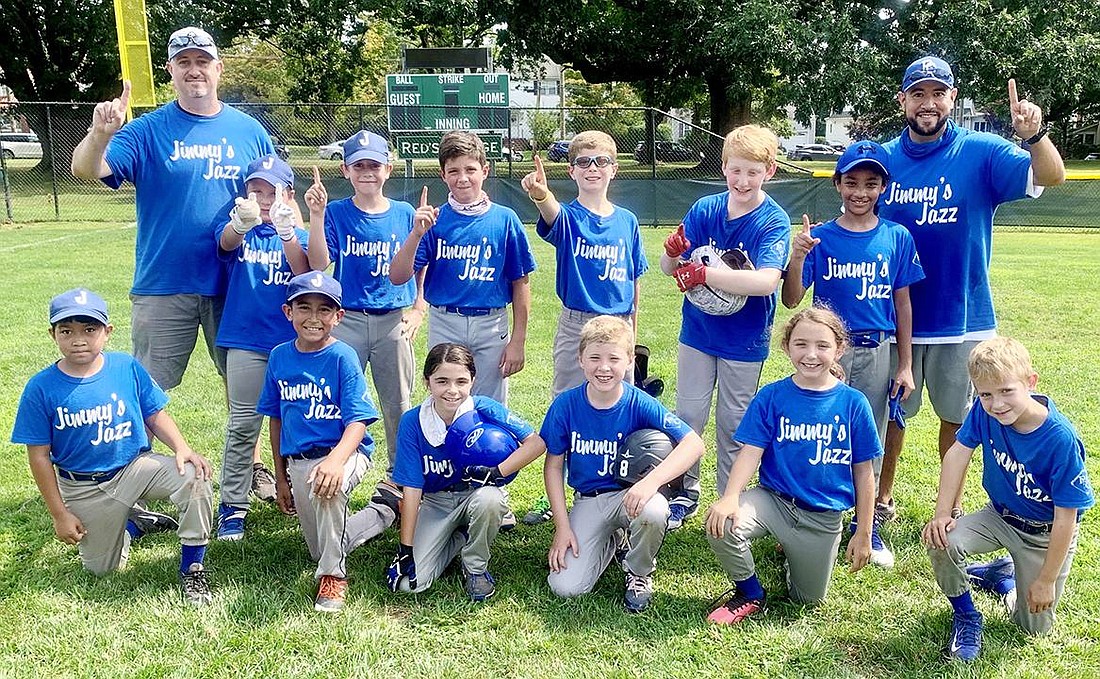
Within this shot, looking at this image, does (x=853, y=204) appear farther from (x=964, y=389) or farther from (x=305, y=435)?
(x=305, y=435)

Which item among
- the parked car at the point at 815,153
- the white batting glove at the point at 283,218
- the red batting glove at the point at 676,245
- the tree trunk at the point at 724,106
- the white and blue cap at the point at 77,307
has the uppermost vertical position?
the tree trunk at the point at 724,106

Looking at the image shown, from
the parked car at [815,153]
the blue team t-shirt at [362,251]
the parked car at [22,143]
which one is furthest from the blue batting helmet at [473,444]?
the parked car at [815,153]

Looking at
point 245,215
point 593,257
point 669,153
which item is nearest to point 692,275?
point 593,257

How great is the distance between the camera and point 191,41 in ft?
12.2

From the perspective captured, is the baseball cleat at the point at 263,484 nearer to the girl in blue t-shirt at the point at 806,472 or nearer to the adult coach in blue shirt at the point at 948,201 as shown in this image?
the girl in blue t-shirt at the point at 806,472

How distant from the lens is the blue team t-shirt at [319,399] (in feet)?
11.4

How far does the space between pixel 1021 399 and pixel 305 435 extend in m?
2.64

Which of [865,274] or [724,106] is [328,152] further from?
[865,274]

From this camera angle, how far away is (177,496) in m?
3.42

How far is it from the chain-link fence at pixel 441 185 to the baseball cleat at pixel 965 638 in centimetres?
1183

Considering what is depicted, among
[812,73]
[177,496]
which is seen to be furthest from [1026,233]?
[177,496]

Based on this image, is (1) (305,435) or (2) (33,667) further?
(1) (305,435)

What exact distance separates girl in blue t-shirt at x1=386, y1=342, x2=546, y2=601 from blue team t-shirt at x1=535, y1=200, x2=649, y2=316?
0.70m

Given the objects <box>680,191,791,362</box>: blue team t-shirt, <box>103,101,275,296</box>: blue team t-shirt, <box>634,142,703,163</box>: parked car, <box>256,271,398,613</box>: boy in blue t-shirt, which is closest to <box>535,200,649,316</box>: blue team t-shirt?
<box>680,191,791,362</box>: blue team t-shirt
